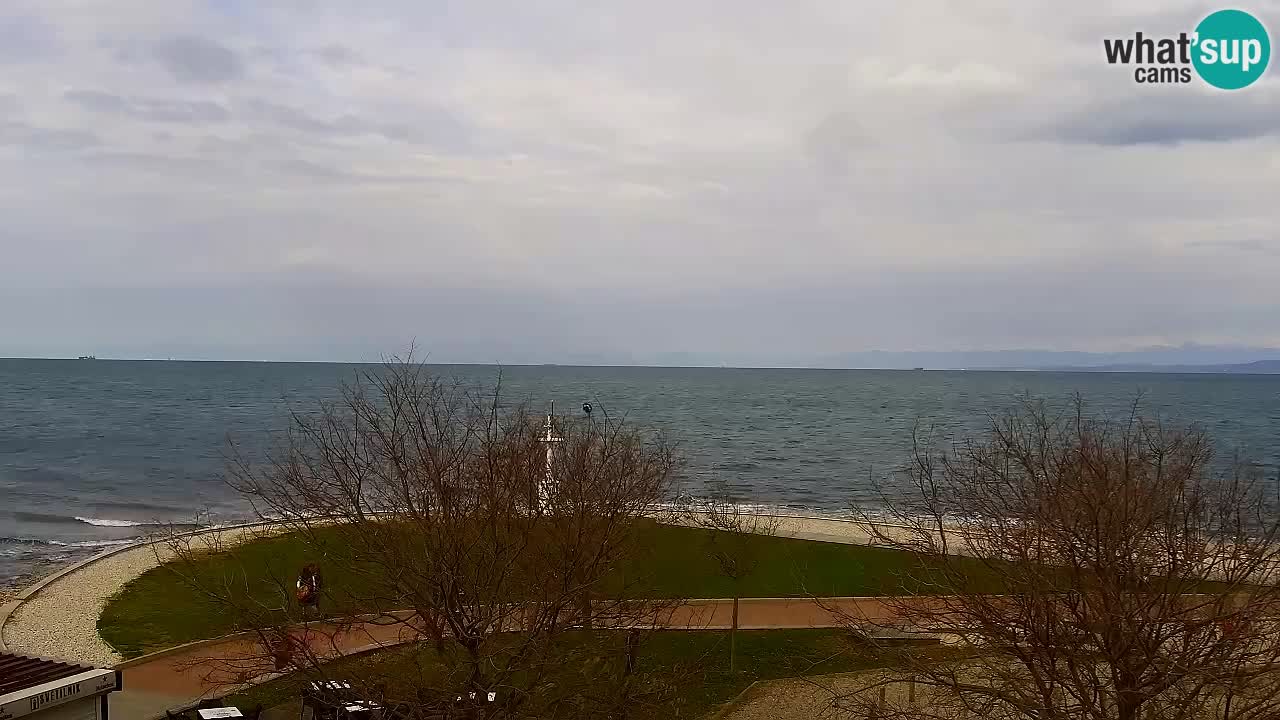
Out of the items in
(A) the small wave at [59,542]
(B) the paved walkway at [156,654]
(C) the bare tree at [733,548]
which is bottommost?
(A) the small wave at [59,542]

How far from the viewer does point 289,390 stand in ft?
497

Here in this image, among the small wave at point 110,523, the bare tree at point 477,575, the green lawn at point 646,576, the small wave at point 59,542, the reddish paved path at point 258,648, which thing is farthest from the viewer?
the small wave at point 110,523

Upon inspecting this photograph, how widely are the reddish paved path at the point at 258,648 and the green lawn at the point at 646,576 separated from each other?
760 millimetres

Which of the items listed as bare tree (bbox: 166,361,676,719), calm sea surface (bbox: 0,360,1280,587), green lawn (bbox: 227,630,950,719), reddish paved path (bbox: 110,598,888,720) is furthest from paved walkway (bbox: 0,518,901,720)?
calm sea surface (bbox: 0,360,1280,587)

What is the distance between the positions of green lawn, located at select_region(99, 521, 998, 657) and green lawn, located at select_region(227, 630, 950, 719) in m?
1.48

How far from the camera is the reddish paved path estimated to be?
50.0ft

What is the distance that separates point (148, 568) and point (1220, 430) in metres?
87.4

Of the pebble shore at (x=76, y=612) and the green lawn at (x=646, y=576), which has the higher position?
the green lawn at (x=646, y=576)

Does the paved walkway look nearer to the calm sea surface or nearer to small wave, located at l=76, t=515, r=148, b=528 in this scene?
the calm sea surface

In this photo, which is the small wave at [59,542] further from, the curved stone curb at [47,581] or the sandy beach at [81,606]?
the sandy beach at [81,606]

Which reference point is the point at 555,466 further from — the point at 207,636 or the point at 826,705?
the point at 207,636

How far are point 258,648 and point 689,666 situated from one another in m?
8.38

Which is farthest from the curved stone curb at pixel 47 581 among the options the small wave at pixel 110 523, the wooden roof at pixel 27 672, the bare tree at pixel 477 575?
the small wave at pixel 110 523

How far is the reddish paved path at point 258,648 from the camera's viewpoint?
50.0ft
